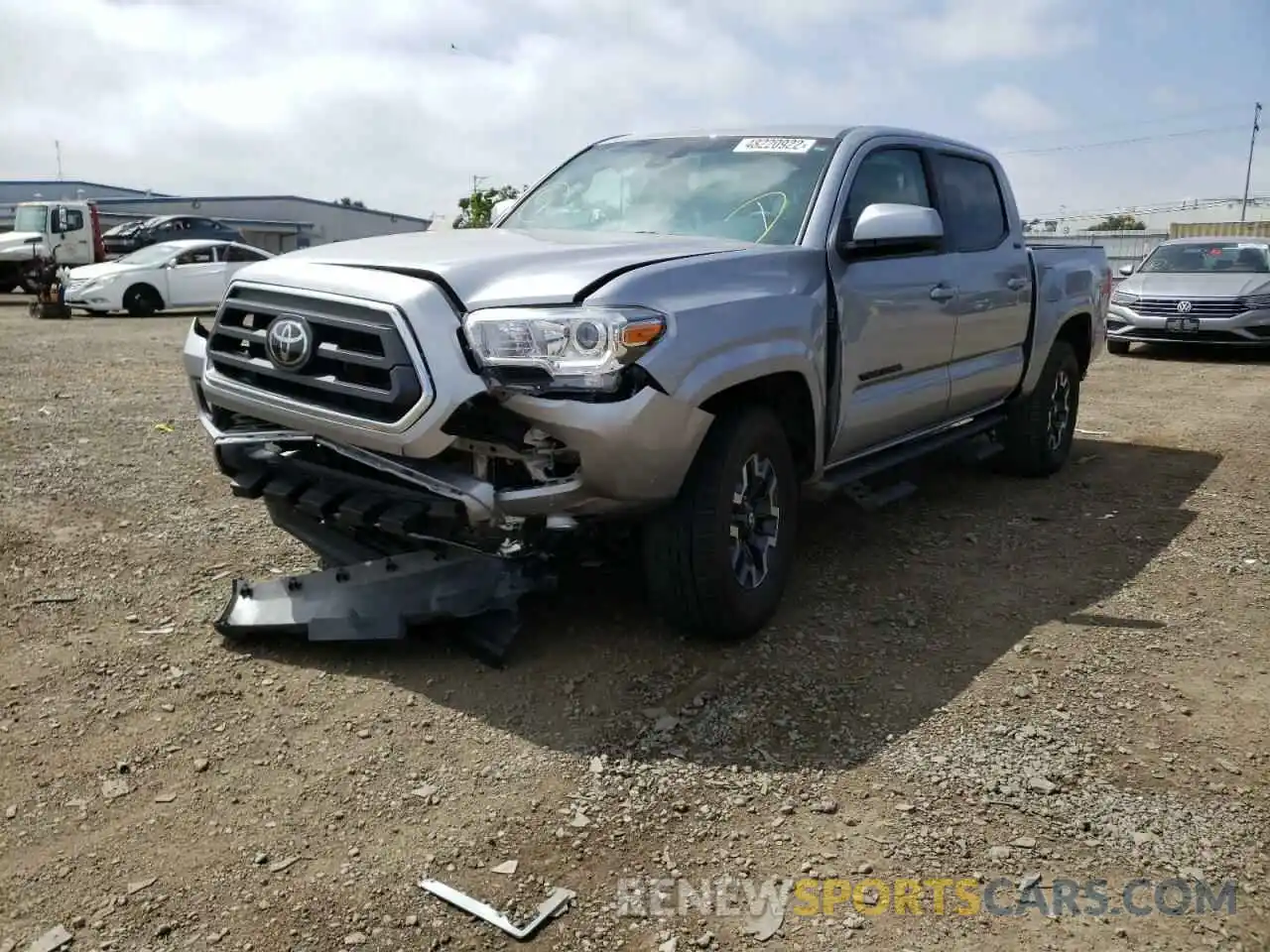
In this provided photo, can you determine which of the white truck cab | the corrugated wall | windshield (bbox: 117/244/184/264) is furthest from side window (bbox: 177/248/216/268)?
the corrugated wall

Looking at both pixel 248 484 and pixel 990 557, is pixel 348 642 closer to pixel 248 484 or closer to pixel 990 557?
pixel 248 484

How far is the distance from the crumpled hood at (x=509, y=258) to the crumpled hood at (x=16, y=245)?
21425 mm

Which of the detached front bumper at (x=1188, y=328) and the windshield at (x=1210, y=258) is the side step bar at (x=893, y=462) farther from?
the windshield at (x=1210, y=258)

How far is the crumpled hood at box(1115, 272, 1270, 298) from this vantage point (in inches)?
504

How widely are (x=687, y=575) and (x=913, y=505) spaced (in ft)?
8.97

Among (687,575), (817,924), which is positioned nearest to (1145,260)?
(687,575)

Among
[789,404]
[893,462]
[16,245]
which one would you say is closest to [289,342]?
[789,404]

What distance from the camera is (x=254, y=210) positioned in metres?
43.7

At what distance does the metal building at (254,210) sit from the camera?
137 ft

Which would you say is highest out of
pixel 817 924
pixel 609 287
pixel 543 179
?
pixel 543 179

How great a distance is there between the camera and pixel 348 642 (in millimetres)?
3908

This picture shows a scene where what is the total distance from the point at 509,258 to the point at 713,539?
1.14 m

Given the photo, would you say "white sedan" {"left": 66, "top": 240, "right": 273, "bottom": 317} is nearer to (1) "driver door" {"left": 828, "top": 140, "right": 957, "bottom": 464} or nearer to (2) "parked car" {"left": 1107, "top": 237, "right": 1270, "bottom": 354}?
(2) "parked car" {"left": 1107, "top": 237, "right": 1270, "bottom": 354}

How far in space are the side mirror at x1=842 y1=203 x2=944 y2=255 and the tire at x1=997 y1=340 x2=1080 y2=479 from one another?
2429mm
